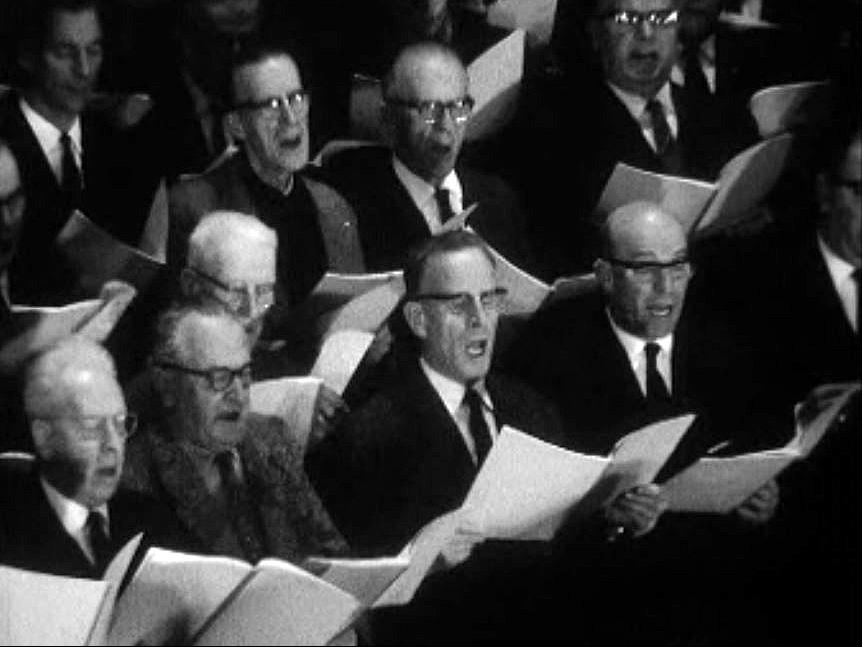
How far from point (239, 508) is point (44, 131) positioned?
134 centimetres

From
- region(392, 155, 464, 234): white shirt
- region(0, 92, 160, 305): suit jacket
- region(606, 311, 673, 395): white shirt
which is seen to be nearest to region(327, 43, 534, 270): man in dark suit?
region(392, 155, 464, 234): white shirt

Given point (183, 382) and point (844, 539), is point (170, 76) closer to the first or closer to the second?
point (183, 382)

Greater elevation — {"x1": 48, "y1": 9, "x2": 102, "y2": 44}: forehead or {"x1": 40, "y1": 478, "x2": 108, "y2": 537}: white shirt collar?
{"x1": 48, "y1": 9, "x2": 102, "y2": 44}: forehead

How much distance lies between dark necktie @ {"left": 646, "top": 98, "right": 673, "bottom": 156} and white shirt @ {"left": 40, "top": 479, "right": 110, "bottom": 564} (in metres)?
2.30

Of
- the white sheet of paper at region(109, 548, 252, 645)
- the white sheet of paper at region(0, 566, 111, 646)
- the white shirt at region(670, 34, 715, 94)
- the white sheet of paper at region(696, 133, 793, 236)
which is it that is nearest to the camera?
the white sheet of paper at region(0, 566, 111, 646)

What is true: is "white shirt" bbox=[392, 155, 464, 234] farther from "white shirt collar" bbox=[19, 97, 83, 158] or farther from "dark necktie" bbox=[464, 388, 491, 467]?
"white shirt collar" bbox=[19, 97, 83, 158]

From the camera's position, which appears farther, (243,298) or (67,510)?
(243,298)

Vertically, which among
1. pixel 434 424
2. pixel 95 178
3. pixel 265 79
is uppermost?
pixel 265 79

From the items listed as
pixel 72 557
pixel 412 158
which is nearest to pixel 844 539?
pixel 412 158

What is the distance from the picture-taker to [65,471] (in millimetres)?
3553

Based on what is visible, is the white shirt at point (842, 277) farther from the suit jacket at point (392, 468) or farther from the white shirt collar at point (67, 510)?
the white shirt collar at point (67, 510)

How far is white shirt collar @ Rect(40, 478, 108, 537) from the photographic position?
356 centimetres

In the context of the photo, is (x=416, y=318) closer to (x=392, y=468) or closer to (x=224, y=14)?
(x=392, y=468)

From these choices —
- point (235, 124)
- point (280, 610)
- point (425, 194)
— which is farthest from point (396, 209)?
point (280, 610)
